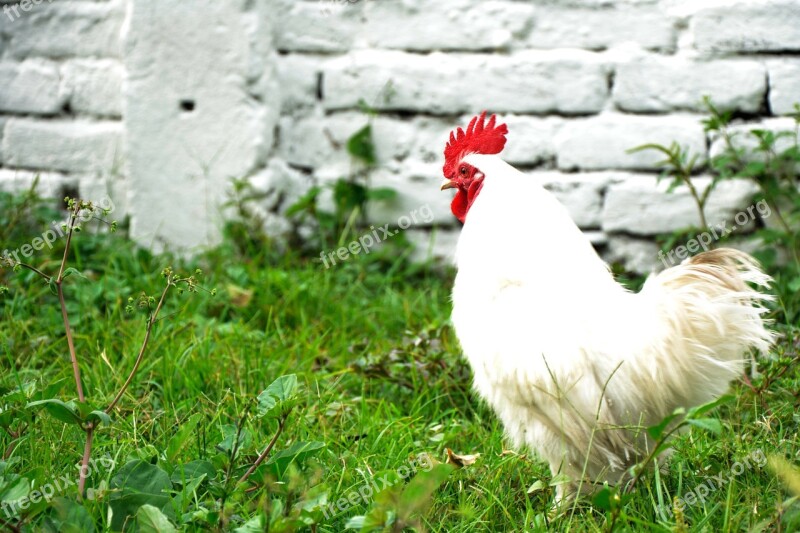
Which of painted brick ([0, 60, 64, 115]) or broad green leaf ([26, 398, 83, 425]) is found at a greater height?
painted brick ([0, 60, 64, 115])

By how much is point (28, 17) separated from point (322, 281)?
2.35 m

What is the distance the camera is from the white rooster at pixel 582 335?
1.97 metres

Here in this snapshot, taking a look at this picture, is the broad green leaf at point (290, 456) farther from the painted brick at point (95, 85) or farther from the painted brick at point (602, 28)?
the painted brick at point (95, 85)

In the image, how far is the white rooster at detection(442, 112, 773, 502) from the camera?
1.97 m

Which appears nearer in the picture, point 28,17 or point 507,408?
point 507,408

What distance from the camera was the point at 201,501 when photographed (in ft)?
6.36

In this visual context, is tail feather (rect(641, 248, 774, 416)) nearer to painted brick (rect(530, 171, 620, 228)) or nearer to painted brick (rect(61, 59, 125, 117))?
painted brick (rect(530, 171, 620, 228))

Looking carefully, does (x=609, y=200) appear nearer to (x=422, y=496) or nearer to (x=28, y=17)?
(x=422, y=496)

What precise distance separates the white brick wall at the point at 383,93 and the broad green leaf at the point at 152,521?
2560 mm

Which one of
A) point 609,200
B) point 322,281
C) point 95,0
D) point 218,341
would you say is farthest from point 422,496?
point 95,0

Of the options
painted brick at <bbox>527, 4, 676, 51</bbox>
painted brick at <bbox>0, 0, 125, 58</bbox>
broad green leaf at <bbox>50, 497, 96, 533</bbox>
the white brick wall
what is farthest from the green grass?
painted brick at <bbox>527, 4, 676, 51</bbox>

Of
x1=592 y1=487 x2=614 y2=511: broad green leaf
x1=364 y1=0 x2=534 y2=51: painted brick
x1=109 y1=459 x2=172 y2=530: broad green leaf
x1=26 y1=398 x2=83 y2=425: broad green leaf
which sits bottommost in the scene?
x1=109 y1=459 x2=172 y2=530: broad green leaf

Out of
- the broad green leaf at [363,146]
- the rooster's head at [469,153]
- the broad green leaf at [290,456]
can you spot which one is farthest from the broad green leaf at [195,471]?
the broad green leaf at [363,146]

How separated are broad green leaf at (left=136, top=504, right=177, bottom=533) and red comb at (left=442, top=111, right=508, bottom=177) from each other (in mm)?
1382
